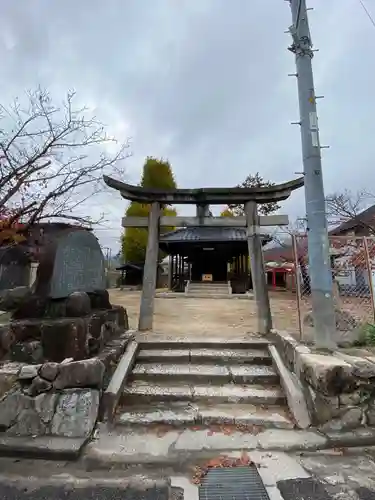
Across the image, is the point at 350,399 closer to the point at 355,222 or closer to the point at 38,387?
the point at 38,387

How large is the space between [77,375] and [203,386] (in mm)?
1539

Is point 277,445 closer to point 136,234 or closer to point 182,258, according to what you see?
point 182,258

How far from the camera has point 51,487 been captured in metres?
2.21

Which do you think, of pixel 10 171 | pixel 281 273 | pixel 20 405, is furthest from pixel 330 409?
pixel 281 273

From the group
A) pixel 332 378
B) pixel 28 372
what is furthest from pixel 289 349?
pixel 28 372

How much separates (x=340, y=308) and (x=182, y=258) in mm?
15651

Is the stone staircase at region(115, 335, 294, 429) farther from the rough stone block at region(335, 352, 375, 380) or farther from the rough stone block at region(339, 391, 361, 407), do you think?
the rough stone block at region(335, 352, 375, 380)

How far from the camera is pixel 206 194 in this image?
19.0 feet

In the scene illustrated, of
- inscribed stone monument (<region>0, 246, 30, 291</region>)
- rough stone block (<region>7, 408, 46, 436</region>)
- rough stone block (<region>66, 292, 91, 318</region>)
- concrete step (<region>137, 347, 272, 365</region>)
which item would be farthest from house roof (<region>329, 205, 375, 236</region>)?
rough stone block (<region>7, 408, 46, 436</region>)

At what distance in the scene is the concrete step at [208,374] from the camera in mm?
3762

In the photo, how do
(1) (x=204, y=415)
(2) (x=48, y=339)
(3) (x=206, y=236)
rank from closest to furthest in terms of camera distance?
(1) (x=204, y=415), (2) (x=48, y=339), (3) (x=206, y=236)

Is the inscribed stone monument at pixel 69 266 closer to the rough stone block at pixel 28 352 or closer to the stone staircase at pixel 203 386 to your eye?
the rough stone block at pixel 28 352

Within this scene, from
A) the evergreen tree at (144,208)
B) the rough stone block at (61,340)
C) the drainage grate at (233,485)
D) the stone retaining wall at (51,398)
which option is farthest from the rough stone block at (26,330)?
the evergreen tree at (144,208)

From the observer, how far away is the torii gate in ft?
18.4
